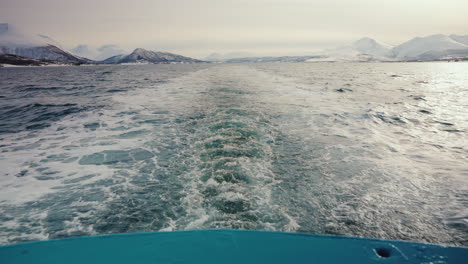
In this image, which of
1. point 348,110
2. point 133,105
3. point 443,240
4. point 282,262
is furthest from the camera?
point 133,105

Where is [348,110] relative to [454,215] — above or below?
Answer: above

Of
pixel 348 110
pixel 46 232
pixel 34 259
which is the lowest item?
pixel 46 232

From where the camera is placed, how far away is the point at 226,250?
2600 millimetres

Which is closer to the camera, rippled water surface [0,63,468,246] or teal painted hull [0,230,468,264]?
teal painted hull [0,230,468,264]

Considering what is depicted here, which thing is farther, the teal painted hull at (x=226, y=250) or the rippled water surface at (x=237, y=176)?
the rippled water surface at (x=237, y=176)

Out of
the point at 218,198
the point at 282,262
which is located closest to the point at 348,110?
the point at 218,198

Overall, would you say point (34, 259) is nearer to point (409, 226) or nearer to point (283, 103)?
point (409, 226)

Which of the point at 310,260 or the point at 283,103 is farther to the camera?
the point at 283,103

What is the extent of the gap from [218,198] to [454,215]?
399cm

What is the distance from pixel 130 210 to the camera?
3.81 meters

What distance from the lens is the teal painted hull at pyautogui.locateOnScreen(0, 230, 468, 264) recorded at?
2484mm

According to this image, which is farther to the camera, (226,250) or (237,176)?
(237,176)

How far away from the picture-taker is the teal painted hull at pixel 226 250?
2.48m

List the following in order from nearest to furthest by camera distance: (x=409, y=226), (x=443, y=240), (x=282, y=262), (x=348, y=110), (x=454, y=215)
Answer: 1. (x=282, y=262)
2. (x=443, y=240)
3. (x=409, y=226)
4. (x=454, y=215)
5. (x=348, y=110)
